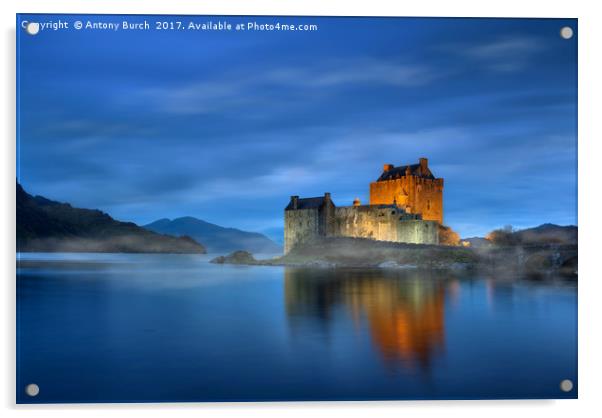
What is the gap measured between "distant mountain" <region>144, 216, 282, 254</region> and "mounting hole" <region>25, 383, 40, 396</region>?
365 cm

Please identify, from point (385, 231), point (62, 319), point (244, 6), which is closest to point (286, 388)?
point (62, 319)

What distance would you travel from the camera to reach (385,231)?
712 inches

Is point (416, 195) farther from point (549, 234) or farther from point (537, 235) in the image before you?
point (549, 234)

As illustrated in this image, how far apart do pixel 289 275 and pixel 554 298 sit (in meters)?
7.72

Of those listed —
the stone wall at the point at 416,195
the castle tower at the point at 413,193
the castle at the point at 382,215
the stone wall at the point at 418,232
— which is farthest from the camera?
the stone wall at the point at 418,232

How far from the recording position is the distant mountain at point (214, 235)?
10.8 m

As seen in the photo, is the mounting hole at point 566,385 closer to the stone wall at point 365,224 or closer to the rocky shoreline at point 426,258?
the rocky shoreline at point 426,258

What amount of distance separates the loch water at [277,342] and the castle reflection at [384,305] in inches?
1.4

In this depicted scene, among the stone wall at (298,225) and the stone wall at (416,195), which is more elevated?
the stone wall at (416,195)

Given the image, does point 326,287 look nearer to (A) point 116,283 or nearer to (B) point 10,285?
(A) point 116,283

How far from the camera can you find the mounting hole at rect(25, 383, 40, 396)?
764 cm

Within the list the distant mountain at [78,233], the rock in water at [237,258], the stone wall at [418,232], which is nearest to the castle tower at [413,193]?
the stone wall at [418,232]

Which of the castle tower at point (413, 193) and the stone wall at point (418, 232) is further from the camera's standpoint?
the stone wall at point (418, 232)

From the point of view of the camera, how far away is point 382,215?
18.5 metres
